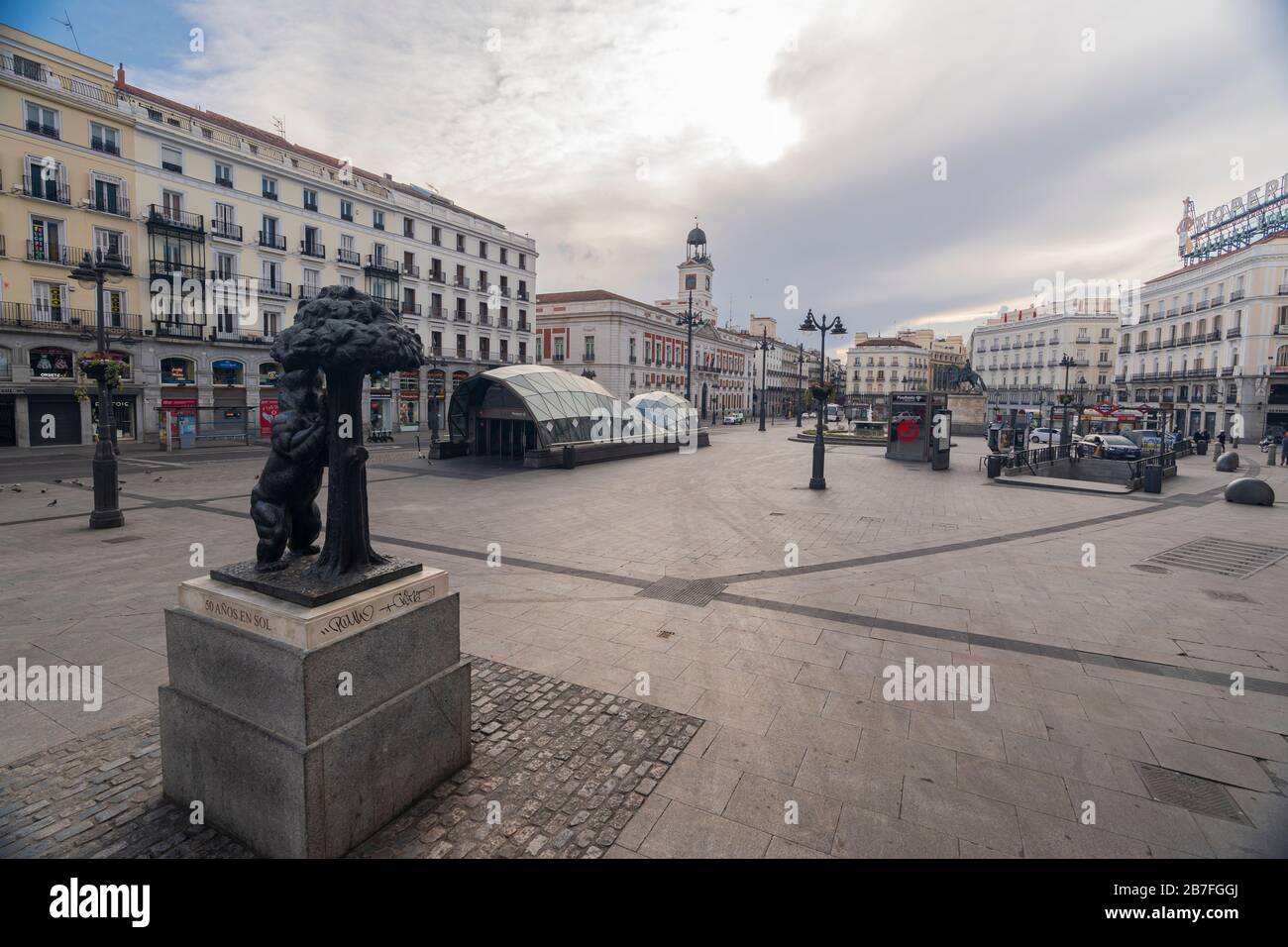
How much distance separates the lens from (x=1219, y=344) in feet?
165

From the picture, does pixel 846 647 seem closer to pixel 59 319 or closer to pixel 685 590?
pixel 685 590

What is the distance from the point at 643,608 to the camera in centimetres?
813

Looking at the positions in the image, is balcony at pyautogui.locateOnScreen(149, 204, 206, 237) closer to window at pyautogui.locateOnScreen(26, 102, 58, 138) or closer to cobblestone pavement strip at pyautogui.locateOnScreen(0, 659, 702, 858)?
window at pyautogui.locateOnScreen(26, 102, 58, 138)

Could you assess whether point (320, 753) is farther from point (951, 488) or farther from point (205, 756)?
point (951, 488)

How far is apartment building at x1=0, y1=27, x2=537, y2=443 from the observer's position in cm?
2902

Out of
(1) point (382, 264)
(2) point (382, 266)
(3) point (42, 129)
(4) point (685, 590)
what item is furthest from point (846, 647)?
(1) point (382, 264)

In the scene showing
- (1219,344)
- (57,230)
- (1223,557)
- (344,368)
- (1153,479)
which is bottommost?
(1223,557)

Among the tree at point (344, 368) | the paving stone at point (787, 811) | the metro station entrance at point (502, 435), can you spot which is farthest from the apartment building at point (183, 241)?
the paving stone at point (787, 811)

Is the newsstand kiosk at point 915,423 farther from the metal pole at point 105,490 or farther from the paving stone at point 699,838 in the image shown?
the metal pole at point 105,490

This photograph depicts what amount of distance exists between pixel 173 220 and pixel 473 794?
41940mm

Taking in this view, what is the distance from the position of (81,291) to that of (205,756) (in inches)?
1535

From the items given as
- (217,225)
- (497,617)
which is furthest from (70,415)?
(497,617)

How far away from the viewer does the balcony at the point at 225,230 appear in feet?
116
